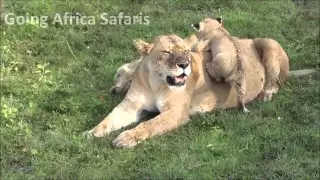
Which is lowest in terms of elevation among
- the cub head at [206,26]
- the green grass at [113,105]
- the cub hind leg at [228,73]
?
the green grass at [113,105]

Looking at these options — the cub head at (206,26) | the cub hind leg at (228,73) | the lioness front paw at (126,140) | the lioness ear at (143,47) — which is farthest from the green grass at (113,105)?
the cub head at (206,26)

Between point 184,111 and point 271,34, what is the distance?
11.9 ft

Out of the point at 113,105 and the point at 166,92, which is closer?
the point at 166,92

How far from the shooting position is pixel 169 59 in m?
6.29

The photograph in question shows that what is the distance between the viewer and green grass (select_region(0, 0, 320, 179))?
554cm

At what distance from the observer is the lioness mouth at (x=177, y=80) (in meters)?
6.35

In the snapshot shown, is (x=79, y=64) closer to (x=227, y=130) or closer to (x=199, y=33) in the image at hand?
(x=199, y=33)

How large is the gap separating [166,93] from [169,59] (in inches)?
16.3

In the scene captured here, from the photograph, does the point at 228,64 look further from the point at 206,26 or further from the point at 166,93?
the point at 206,26

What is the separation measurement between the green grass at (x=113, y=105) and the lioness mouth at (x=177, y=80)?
18.7 inches

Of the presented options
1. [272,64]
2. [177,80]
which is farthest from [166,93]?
[272,64]

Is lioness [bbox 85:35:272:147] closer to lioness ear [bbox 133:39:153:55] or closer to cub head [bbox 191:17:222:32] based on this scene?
lioness ear [bbox 133:39:153:55]

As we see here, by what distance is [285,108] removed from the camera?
22.9 feet

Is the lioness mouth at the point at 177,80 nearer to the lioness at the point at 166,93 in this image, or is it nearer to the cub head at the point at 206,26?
the lioness at the point at 166,93
